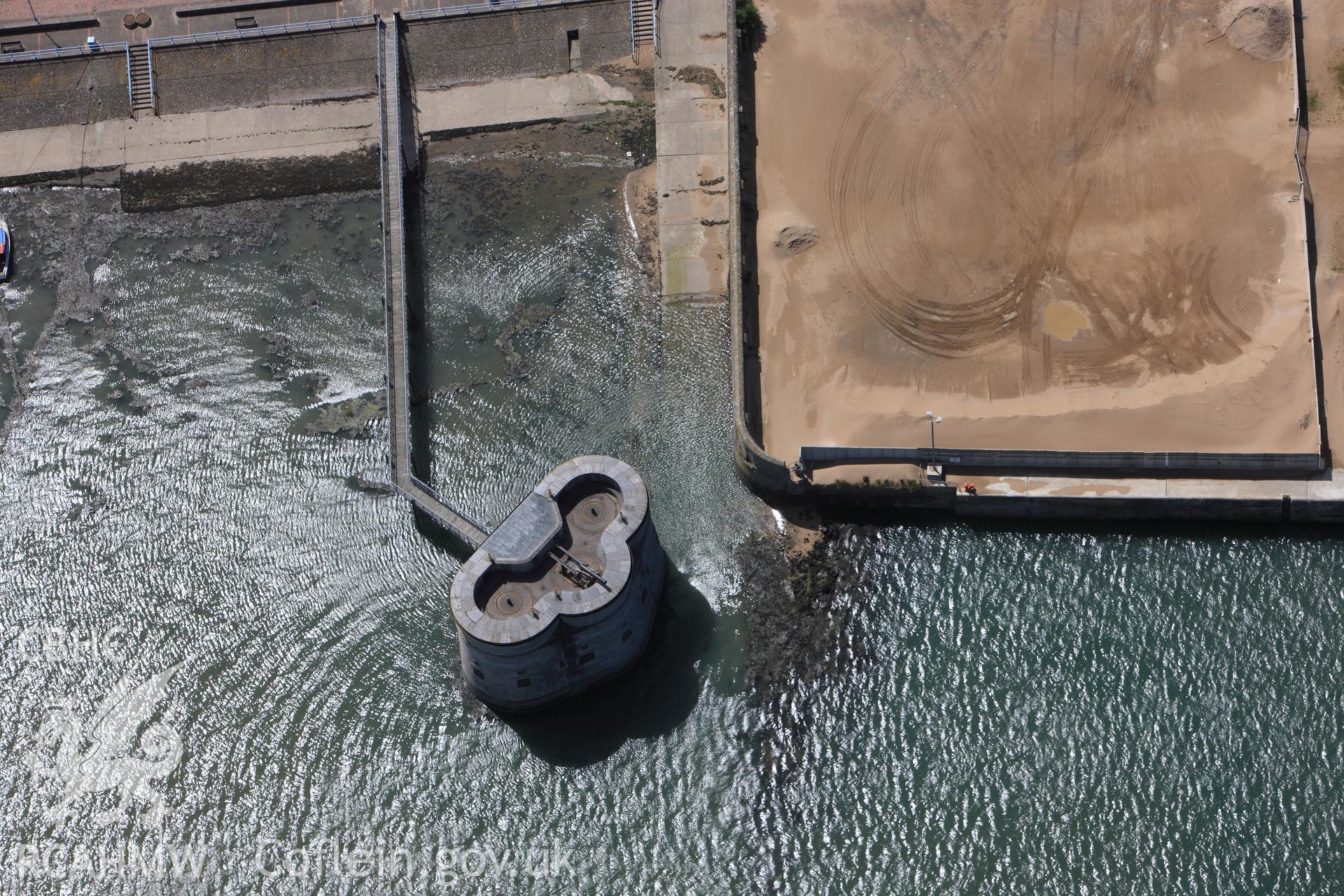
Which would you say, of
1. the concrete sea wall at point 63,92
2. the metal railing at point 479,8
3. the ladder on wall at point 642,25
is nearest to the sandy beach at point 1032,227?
the ladder on wall at point 642,25

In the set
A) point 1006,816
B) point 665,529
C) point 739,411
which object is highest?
point 739,411

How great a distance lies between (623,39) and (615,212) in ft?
30.1

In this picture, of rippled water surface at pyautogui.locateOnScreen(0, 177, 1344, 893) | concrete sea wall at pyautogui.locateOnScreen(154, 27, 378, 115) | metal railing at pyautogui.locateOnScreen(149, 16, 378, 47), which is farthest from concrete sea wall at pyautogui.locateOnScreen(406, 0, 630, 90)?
rippled water surface at pyautogui.locateOnScreen(0, 177, 1344, 893)

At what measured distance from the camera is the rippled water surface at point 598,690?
41938 mm

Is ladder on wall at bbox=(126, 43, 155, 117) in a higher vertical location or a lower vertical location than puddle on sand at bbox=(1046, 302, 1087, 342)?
higher

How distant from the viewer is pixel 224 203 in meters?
57.8

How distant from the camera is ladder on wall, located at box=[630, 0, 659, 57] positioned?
2285 inches

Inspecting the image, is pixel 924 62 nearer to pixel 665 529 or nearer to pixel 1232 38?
pixel 1232 38

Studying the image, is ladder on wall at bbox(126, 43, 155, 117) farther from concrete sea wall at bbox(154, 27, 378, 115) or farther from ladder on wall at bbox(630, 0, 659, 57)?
ladder on wall at bbox(630, 0, 659, 57)

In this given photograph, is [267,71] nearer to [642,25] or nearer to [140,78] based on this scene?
[140,78]

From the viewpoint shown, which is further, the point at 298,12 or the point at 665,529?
the point at 298,12

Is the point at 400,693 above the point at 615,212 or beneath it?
beneath

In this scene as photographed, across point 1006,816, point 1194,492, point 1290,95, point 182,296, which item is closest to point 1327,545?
point 1194,492

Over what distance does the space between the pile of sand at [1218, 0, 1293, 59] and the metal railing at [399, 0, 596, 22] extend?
1141 inches
